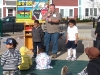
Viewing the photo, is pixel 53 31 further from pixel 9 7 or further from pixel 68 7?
pixel 68 7

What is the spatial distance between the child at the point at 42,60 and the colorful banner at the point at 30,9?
384 centimetres

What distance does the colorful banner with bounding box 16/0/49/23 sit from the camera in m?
14.8

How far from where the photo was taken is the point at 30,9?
14984 millimetres

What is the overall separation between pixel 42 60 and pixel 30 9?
438 centimetres

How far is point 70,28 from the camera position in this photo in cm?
1268

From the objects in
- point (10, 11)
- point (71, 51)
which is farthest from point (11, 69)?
point (10, 11)

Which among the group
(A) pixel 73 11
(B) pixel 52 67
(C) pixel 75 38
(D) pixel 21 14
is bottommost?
(B) pixel 52 67

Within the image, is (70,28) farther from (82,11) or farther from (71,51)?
(82,11)

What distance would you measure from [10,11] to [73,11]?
10344 mm

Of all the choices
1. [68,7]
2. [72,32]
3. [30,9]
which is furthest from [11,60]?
[68,7]

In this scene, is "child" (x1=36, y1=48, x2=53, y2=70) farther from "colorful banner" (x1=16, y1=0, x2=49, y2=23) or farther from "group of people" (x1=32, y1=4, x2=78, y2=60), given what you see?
"colorful banner" (x1=16, y1=0, x2=49, y2=23)

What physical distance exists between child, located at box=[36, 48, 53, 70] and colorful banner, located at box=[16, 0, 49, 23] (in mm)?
3842

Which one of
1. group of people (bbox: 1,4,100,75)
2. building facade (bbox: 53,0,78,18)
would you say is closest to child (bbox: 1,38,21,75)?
group of people (bbox: 1,4,100,75)

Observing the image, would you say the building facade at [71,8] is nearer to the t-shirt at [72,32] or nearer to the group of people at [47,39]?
the group of people at [47,39]
